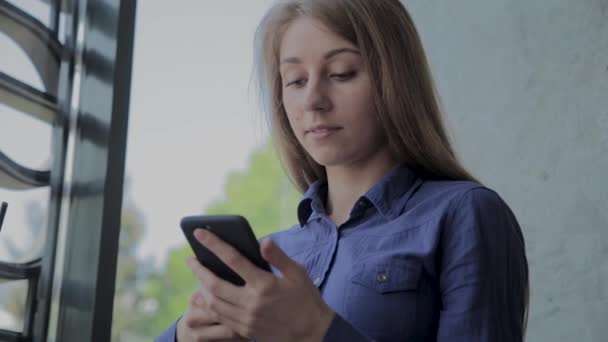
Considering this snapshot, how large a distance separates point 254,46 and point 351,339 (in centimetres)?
64

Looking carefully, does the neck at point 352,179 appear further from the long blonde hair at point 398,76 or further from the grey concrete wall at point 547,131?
the grey concrete wall at point 547,131

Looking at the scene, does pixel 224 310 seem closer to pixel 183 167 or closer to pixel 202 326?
pixel 202 326

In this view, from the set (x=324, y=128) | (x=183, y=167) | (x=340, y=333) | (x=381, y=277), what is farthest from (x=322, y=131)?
(x=183, y=167)

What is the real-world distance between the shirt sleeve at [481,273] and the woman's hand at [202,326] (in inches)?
10.7

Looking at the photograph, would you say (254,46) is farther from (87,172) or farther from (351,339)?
(351,339)

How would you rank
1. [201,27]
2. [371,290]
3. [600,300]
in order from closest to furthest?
[371,290] < [600,300] < [201,27]

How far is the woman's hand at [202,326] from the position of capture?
91 cm

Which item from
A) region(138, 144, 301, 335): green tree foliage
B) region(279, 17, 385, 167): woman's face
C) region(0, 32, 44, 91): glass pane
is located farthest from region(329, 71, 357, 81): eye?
region(138, 144, 301, 335): green tree foliage

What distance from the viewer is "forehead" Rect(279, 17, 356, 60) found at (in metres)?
1.11

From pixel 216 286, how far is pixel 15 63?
0.90m

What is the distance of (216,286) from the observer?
0.85 meters

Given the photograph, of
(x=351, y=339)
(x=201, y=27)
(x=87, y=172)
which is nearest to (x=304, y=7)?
(x=351, y=339)

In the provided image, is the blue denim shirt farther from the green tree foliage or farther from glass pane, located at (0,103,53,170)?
the green tree foliage

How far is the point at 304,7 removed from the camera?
1.17m
